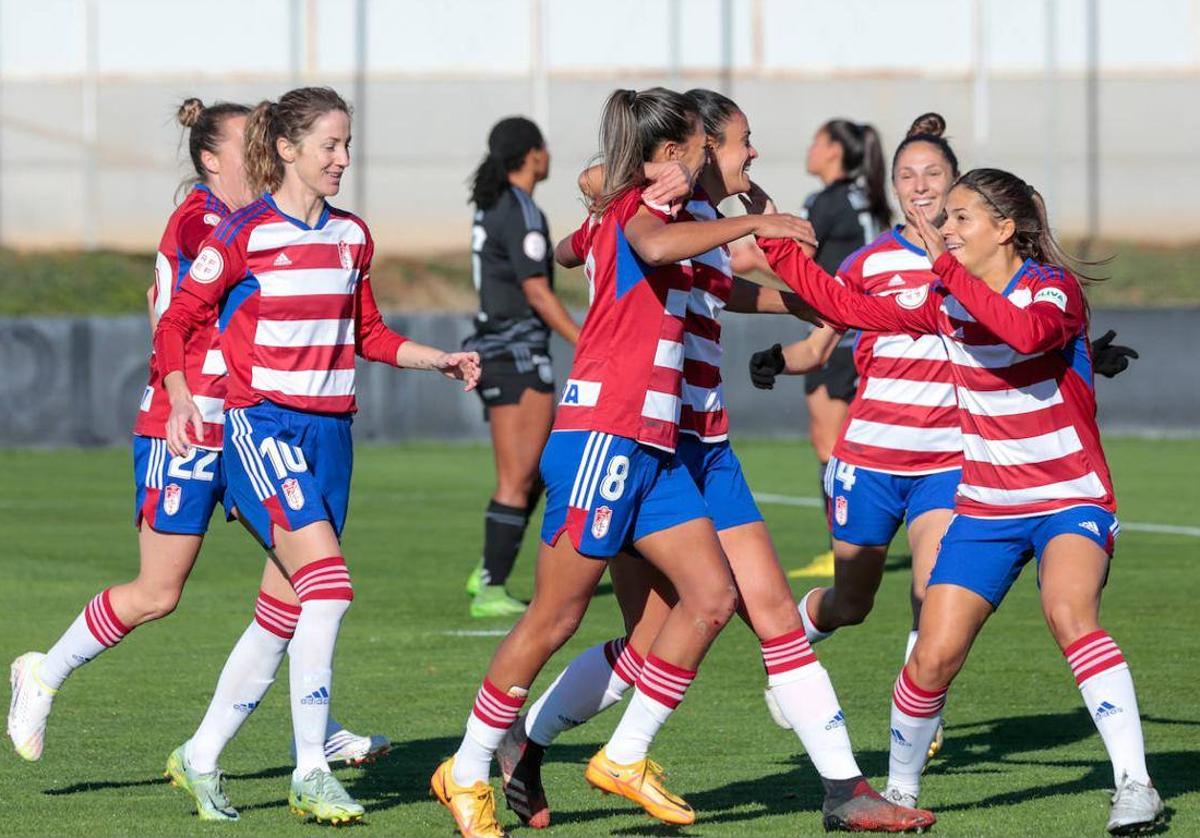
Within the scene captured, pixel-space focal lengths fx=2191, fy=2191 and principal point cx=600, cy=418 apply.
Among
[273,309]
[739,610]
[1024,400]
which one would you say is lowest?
[739,610]

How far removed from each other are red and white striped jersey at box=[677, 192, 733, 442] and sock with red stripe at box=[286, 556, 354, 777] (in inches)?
43.2

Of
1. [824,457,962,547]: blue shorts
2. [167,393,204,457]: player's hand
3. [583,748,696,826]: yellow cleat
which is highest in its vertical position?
[167,393,204,457]: player's hand

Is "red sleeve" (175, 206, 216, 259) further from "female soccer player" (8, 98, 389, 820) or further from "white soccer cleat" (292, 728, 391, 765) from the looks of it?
"white soccer cleat" (292, 728, 391, 765)

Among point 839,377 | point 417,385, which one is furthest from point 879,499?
point 417,385

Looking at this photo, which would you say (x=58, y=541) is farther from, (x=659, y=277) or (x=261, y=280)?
(x=659, y=277)

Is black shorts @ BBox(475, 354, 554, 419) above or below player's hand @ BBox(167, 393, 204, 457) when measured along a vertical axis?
below

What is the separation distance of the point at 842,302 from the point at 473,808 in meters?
1.80

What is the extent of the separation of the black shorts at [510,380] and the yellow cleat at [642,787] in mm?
4860

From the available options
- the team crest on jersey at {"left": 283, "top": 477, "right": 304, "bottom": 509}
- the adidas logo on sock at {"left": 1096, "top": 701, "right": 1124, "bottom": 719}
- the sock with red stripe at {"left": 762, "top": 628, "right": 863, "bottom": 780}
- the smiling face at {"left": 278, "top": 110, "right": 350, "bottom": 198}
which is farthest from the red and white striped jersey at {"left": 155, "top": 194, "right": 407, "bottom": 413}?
the adidas logo on sock at {"left": 1096, "top": 701, "right": 1124, "bottom": 719}

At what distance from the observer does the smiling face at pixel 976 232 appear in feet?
20.5

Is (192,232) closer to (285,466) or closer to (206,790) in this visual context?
(285,466)

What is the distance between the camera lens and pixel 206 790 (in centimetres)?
637

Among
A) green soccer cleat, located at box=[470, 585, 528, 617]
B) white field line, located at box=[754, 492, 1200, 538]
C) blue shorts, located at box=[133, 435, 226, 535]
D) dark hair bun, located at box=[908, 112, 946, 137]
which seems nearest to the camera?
blue shorts, located at box=[133, 435, 226, 535]

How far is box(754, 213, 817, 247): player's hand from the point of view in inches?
228
